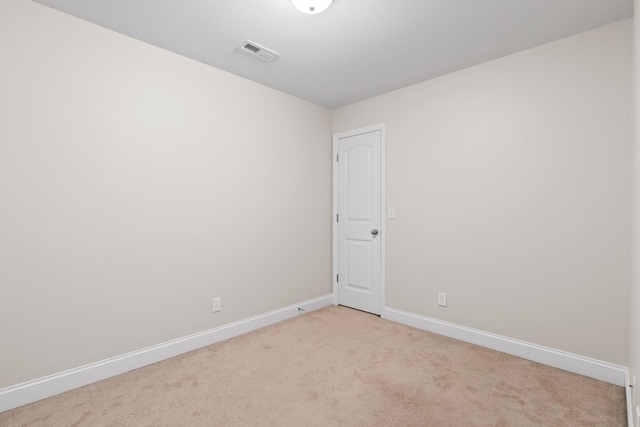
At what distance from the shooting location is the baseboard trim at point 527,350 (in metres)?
2.07

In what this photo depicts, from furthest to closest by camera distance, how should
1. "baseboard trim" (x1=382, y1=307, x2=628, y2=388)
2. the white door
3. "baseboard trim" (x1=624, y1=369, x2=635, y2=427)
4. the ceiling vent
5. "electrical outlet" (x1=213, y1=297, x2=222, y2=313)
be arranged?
the white door → "electrical outlet" (x1=213, y1=297, x2=222, y2=313) → the ceiling vent → "baseboard trim" (x1=382, y1=307, x2=628, y2=388) → "baseboard trim" (x1=624, y1=369, x2=635, y2=427)

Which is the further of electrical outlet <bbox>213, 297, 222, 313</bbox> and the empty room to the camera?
electrical outlet <bbox>213, 297, 222, 313</bbox>

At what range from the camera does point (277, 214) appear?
10.9 ft

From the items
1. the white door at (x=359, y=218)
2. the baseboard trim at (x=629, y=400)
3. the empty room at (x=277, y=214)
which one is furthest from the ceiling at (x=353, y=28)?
the baseboard trim at (x=629, y=400)

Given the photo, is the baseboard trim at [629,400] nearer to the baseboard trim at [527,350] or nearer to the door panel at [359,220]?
the baseboard trim at [527,350]

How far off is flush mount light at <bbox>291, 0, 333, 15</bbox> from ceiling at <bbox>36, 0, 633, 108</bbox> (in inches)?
5.0

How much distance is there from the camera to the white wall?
186 centimetres

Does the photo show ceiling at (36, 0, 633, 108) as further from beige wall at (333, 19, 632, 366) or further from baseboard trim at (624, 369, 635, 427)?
baseboard trim at (624, 369, 635, 427)

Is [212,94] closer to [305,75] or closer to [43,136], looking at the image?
[305,75]

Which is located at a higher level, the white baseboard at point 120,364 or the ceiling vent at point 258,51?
the ceiling vent at point 258,51

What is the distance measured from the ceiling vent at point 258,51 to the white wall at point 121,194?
1.65 ft

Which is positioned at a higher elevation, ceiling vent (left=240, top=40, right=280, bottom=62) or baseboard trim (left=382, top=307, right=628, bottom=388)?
ceiling vent (left=240, top=40, right=280, bottom=62)

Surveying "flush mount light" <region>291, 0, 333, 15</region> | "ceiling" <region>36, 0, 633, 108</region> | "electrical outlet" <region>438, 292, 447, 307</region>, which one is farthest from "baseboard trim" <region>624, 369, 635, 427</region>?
"flush mount light" <region>291, 0, 333, 15</region>

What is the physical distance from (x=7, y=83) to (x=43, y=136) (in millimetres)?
334
